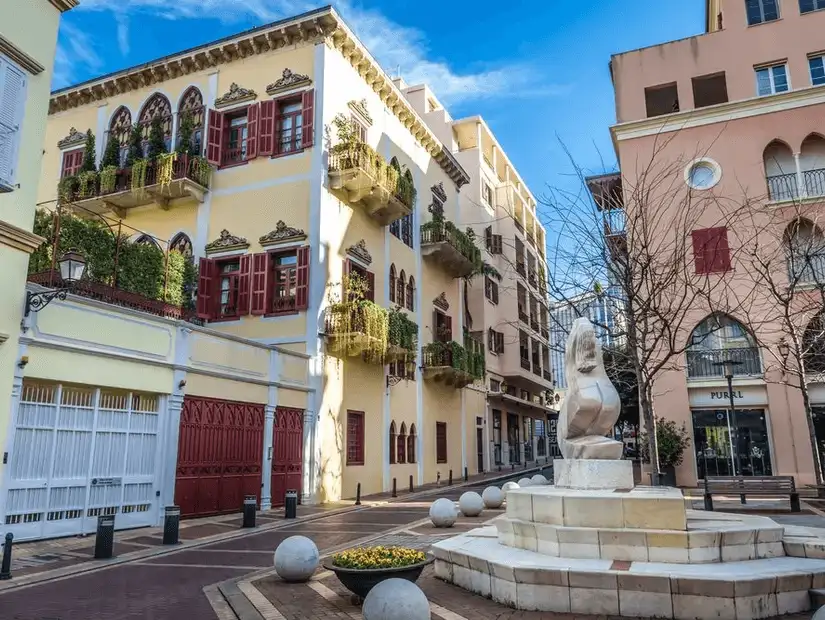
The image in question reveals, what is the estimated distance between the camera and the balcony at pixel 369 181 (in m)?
20.8

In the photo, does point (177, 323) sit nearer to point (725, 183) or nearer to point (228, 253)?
point (228, 253)

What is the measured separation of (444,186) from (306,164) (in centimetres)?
1220

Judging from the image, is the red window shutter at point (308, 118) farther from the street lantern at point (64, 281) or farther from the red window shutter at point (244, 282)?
the street lantern at point (64, 281)

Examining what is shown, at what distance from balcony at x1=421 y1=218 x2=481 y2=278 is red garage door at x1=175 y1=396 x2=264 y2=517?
1271 cm

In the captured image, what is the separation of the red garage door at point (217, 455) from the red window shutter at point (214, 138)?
945cm

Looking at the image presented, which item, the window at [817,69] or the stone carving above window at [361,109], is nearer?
the stone carving above window at [361,109]

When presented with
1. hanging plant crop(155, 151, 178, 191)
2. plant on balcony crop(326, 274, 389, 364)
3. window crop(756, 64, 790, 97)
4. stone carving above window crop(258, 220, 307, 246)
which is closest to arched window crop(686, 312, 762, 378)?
window crop(756, 64, 790, 97)

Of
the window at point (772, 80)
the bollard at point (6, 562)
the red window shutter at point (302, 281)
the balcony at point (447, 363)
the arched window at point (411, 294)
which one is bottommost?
the bollard at point (6, 562)

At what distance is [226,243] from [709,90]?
67.7 ft

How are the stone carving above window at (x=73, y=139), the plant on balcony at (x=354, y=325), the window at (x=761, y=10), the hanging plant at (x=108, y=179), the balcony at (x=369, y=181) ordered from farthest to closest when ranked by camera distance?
1. the window at (x=761, y=10)
2. the stone carving above window at (x=73, y=139)
3. the hanging plant at (x=108, y=179)
4. the balcony at (x=369, y=181)
5. the plant on balcony at (x=354, y=325)

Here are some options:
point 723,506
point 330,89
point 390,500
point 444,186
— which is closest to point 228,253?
point 330,89

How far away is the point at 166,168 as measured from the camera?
21.1m

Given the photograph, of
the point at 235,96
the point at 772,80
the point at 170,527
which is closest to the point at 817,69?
the point at 772,80

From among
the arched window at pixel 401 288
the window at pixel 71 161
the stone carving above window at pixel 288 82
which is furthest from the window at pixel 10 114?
the arched window at pixel 401 288
